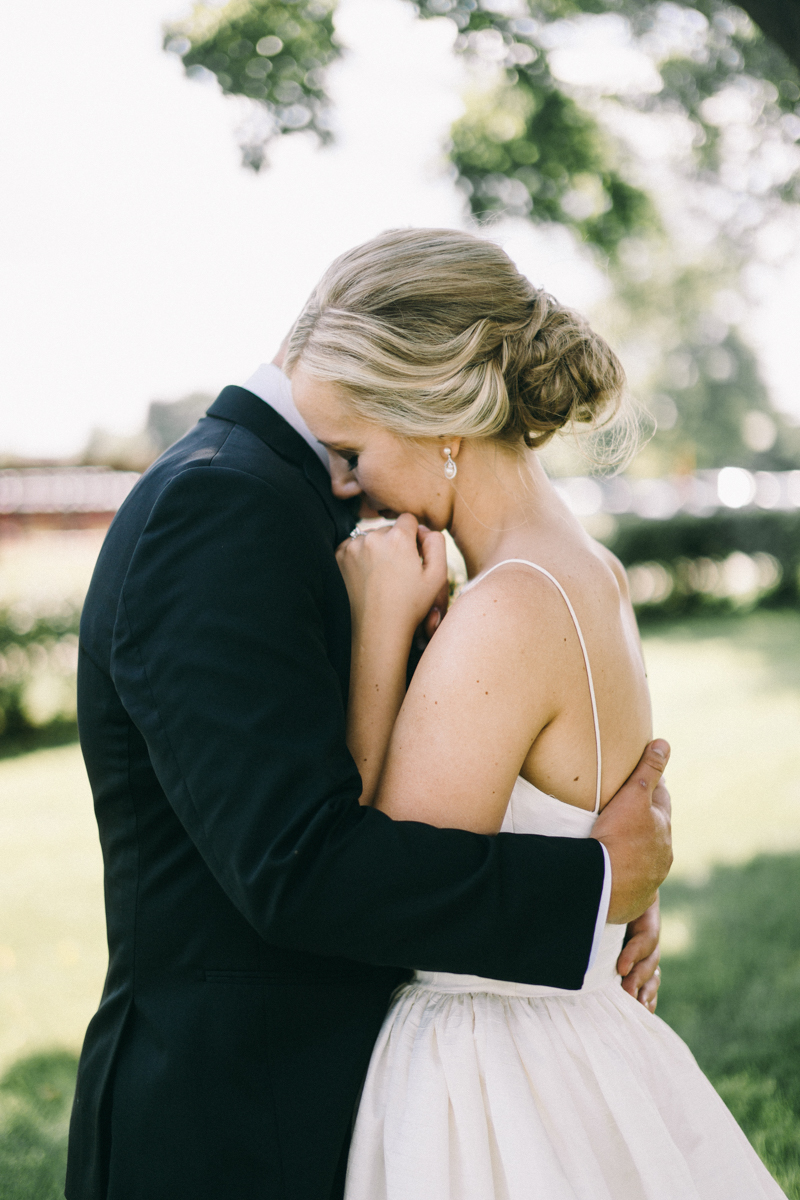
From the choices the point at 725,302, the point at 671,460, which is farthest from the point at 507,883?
the point at 671,460

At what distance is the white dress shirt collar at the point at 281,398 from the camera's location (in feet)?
6.29

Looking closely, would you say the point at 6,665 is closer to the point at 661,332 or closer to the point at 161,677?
the point at 161,677

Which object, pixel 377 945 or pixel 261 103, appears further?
pixel 261 103

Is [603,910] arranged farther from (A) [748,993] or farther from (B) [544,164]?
(B) [544,164]

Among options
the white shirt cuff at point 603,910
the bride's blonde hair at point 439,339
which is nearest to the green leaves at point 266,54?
the bride's blonde hair at point 439,339

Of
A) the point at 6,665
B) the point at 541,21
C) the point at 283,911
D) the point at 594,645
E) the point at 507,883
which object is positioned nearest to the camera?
the point at 283,911

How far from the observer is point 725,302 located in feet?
115

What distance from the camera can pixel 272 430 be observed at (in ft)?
5.97

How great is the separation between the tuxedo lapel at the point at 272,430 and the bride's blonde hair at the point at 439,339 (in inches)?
5.0

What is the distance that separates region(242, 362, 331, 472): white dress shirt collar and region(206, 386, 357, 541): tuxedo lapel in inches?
1.2

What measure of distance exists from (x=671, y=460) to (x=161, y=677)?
5940 centimetres

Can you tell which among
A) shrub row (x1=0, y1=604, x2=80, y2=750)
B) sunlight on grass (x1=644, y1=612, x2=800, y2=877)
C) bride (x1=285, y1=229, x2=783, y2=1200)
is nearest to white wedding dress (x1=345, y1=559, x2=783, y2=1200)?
bride (x1=285, y1=229, x2=783, y2=1200)

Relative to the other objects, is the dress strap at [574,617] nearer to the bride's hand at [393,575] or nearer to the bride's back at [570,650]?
the bride's back at [570,650]

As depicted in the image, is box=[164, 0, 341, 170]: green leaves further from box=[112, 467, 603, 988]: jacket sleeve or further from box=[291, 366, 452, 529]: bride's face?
box=[112, 467, 603, 988]: jacket sleeve
